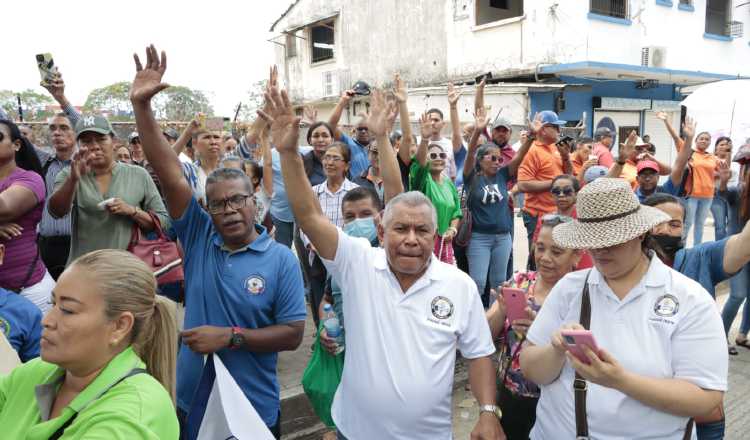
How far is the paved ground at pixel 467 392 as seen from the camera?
13.9 feet

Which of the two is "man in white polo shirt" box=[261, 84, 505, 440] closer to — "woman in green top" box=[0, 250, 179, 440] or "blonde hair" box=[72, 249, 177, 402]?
"blonde hair" box=[72, 249, 177, 402]

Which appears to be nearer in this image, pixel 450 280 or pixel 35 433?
pixel 35 433

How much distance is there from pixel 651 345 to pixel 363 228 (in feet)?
5.89

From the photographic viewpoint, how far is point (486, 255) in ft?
18.5

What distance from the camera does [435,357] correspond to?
2.35 meters

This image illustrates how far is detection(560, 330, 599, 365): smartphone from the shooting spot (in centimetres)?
188

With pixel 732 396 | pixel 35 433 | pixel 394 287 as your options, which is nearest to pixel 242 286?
pixel 394 287

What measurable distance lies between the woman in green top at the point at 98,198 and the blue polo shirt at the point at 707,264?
313cm

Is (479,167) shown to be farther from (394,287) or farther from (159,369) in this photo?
(159,369)

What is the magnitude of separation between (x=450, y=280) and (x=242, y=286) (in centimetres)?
97

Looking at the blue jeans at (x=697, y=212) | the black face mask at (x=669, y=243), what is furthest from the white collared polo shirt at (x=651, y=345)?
the blue jeans at (x=697, y=212)

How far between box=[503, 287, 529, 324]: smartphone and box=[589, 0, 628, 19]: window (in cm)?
1692

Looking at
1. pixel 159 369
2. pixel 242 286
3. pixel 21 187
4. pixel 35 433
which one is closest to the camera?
pixel 35 433

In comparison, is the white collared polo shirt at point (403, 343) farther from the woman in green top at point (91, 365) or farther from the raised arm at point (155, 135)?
the woman in green top at point (91, 365)
